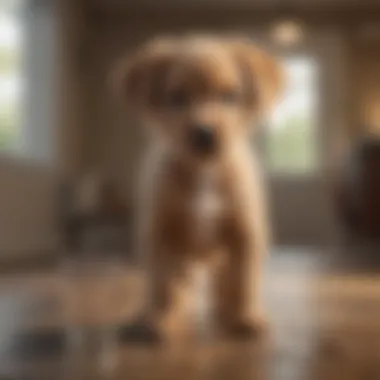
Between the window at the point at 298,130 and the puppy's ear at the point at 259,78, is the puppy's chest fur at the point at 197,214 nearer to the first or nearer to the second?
the puppy's ear at the point at 259,78

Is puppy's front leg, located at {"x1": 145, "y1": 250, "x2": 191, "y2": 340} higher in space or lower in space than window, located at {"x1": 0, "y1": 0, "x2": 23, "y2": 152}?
lower

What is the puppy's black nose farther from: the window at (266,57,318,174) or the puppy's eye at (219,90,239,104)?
the window at (266,57,318,174)

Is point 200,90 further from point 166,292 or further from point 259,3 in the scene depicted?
point 259,3

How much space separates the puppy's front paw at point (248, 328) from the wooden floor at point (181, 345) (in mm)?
32

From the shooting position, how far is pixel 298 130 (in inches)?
218

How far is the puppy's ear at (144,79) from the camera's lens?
1.27 metres

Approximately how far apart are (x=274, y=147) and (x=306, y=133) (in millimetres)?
255

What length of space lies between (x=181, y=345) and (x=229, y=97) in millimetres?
419

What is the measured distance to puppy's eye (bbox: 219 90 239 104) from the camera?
1.28 meters

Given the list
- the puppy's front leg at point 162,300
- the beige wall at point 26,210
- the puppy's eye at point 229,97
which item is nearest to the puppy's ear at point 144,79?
the puppy's eye at point 229,97

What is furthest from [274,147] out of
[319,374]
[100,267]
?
[319,374]

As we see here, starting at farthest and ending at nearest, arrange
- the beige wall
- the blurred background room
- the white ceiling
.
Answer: the white ceiling
the beige wall
the blurred background room

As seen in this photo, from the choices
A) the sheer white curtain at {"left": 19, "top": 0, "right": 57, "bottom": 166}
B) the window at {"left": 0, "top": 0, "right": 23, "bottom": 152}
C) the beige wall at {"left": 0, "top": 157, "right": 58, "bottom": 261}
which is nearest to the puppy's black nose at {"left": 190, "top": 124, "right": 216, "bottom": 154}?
the beige wall at {"left": 0, "top": 157, "right": 58, "bottom": 261}

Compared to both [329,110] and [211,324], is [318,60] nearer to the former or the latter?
[329,110]
